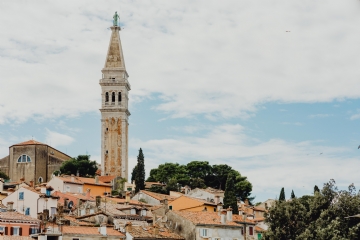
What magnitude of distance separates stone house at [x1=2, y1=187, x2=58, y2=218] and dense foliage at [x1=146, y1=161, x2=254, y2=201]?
4428cm

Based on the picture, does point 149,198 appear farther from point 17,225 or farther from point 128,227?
point 17,225

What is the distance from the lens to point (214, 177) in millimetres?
119312

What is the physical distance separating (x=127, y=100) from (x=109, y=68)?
578cm

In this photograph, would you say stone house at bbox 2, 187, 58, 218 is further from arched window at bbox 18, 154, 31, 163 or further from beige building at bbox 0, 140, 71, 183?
arched window at bbox 18, 154, 31, 163

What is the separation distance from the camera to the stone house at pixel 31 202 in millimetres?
62312

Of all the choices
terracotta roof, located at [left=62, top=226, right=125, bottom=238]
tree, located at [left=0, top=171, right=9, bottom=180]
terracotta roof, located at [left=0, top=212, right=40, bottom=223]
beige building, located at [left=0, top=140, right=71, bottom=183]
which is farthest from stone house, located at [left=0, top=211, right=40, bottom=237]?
beige building, located at [left=0, top=140, right=71, bottom=183]

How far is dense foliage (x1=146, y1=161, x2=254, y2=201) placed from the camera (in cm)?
11269

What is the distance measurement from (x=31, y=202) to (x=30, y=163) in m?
50.9

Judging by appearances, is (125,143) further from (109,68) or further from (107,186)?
(107,186)

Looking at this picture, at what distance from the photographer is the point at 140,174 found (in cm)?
10100

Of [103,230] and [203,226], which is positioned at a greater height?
[203,226]

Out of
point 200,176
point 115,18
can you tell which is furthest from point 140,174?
point 115,18

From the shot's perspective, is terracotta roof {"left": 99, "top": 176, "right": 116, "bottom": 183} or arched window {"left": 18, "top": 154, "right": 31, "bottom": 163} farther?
arched window {"left": 18, "top": 154, "right": 31, "bottom": 163}

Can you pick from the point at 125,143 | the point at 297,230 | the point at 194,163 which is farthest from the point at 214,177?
the point at 297,230
